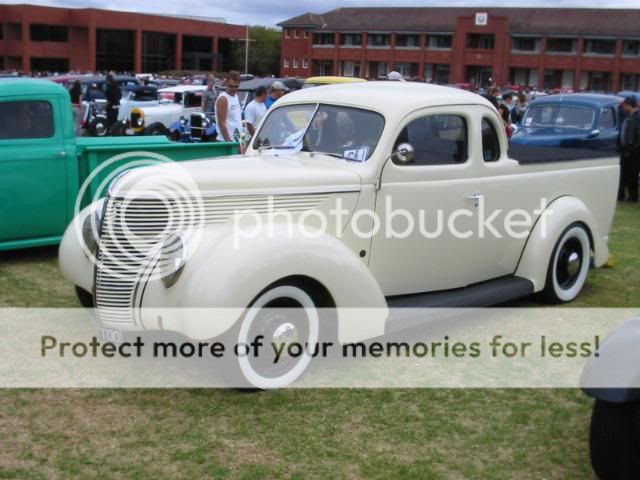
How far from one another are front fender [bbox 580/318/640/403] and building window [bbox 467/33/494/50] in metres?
74.5

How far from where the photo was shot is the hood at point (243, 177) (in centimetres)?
480

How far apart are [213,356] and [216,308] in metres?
0.45

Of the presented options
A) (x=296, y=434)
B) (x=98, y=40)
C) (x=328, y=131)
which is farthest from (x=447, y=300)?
(x=98, y=40)

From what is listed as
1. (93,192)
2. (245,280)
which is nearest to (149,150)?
(93,192)

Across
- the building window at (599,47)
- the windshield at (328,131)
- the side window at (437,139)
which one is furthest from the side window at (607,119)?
the building window at (599,47)

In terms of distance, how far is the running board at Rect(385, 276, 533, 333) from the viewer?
5426 millimetres

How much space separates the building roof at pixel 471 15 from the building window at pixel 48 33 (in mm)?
23394

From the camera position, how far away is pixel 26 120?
7.76 meters

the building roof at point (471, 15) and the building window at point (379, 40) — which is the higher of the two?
the building roof at point (471, 15)

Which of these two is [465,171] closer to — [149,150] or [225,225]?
[225,225]

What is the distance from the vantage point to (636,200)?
13.2m

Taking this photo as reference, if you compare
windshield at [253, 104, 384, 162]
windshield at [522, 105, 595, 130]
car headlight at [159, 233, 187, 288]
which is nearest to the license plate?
car headlight at [159, 233, 187, 288]

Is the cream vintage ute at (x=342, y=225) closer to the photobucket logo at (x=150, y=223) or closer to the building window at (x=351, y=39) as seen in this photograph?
the photobucket logo at (x=150, y=223)

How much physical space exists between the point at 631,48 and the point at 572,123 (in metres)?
62.0
